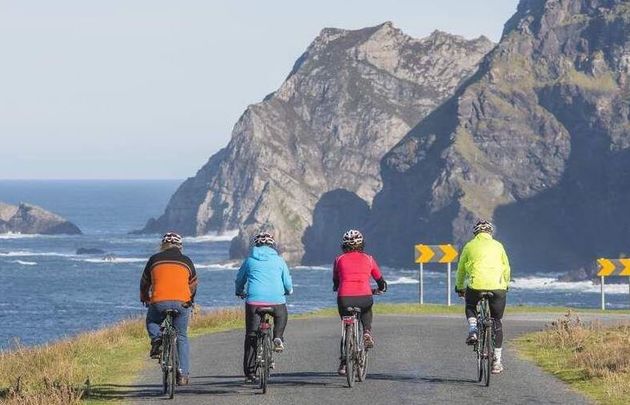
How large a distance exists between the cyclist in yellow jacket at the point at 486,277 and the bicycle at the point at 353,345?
1505 mm

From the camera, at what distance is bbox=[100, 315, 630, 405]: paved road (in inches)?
711

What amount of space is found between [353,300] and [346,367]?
100 centimetres

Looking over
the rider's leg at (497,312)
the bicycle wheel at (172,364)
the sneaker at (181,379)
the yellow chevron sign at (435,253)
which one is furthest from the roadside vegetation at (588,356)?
the yellow chevron sign at (435,253)

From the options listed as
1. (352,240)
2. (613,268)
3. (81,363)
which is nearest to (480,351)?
(352,240)

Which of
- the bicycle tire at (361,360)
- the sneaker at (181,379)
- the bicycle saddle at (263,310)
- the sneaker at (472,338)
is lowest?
the sneaker at (181,379)

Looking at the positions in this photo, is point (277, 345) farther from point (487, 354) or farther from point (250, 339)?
point (487, 354)

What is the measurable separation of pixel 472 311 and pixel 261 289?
3.11 m

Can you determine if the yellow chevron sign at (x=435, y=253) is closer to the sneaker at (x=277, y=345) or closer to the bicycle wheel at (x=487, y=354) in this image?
the bicycle wheel at (x=487, y=354)

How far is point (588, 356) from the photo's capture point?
21.8m

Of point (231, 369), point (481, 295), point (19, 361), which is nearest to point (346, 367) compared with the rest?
point (481, 295)

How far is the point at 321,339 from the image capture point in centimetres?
2772

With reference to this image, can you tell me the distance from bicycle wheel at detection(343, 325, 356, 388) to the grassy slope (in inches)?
132

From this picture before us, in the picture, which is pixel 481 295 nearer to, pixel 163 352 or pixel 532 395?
pixel 532 395

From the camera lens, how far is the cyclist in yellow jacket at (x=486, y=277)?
1936cm
